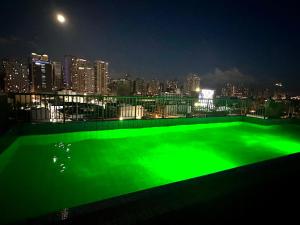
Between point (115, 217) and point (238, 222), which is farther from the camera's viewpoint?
point (238, 222)

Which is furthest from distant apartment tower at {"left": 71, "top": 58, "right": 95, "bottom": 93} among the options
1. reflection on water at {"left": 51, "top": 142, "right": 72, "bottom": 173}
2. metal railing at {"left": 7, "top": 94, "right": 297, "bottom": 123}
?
reflection on water at {"left": 51, "top": 142, "right": 72, "bottom": 173}

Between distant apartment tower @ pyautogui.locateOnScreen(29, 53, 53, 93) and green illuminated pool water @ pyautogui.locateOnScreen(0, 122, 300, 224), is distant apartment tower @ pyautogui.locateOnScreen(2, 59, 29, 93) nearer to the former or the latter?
distant apartment tower @ pyautogui.locateOnScreen(29, 53, 53, 93)

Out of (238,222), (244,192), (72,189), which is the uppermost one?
(244,192)

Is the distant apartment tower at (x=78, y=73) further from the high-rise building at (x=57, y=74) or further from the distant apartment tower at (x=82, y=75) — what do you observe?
the high-rise building at (x=57, y=74)

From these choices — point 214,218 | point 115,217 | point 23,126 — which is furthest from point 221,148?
point 23,126

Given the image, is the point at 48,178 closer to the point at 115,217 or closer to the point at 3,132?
the point at 3,132

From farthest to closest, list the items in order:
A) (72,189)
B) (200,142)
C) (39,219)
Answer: (200,142) < (72,189) < (39,219)
